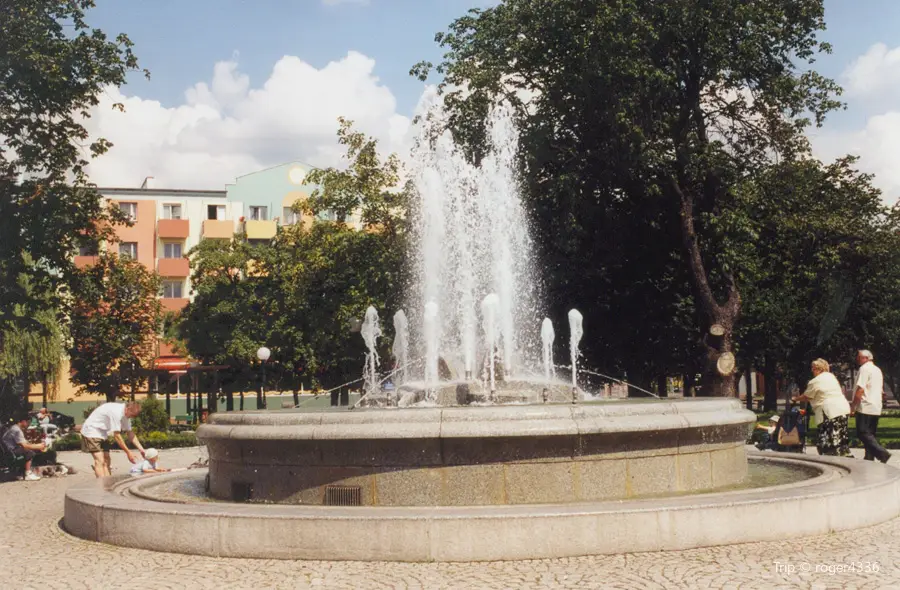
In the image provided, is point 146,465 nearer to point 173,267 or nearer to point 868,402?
point 868,402

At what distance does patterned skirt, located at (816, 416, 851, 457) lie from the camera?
45.4 feet

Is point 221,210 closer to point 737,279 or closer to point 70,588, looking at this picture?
point 737,279

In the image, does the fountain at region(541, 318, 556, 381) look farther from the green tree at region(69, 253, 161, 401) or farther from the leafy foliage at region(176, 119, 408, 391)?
the green tree at region(69, 253, 161, 401)

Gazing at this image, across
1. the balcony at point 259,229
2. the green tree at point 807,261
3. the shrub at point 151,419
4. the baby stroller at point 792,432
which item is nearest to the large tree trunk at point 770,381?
the green tree at point 807,261

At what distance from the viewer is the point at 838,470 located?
1185 centimetres

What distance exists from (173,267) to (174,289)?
4.98 ft

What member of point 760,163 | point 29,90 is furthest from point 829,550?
point 760,163

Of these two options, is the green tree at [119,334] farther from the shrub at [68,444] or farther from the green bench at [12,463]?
the green bench at [12,463]

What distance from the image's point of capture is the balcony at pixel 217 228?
67.6 metres

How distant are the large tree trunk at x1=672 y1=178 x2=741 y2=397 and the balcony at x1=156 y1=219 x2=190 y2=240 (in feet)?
152

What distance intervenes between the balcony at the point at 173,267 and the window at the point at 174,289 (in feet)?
2.23

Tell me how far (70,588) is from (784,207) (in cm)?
2453

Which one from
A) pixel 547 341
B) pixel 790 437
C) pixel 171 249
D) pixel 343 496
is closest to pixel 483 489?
pixel 343 496

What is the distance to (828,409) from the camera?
44.9 ft
